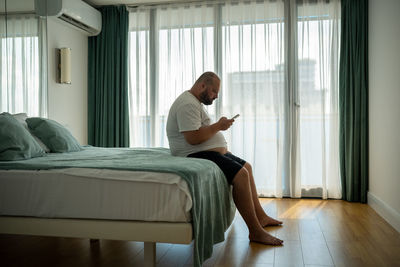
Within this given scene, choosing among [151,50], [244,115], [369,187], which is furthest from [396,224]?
[151,50]

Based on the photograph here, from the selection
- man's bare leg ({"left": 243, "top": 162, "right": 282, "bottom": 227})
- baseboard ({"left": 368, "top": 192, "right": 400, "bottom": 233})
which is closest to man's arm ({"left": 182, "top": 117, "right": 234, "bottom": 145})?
man's bare leg ({"left": 243, "top": 162, "right": 282, "bottom": 227})

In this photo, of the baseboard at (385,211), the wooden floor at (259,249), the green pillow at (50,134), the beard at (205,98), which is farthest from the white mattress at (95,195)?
the baseboard at (385,211)

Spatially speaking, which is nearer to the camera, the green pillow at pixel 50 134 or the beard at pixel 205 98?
the beard at pixel 205 98

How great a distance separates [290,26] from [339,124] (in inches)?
48.3

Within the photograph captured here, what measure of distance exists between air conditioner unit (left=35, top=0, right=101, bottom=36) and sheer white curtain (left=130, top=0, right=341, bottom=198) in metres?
0.68

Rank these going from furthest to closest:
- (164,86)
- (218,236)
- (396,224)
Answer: (164,86), (396,224), (218,236)

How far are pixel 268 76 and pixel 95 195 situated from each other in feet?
9.72

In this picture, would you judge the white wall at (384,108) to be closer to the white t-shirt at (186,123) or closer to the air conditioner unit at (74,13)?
the white t-shirt at (186,123)

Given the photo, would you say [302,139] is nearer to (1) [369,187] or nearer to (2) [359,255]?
(1) [369,187]

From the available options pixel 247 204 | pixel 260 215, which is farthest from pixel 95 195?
pixel 260 215

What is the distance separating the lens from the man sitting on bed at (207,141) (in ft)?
8.50

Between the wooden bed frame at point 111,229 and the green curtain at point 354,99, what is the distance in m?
2.90

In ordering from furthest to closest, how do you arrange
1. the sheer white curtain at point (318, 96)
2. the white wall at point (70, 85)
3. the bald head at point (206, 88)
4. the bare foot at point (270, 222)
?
the sheer white curtain at point (318, 96)
the white wall at point (70, 85)
the bare foot at point (270, 222)
the bald head at point (206, 88)

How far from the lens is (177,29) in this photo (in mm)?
4703
